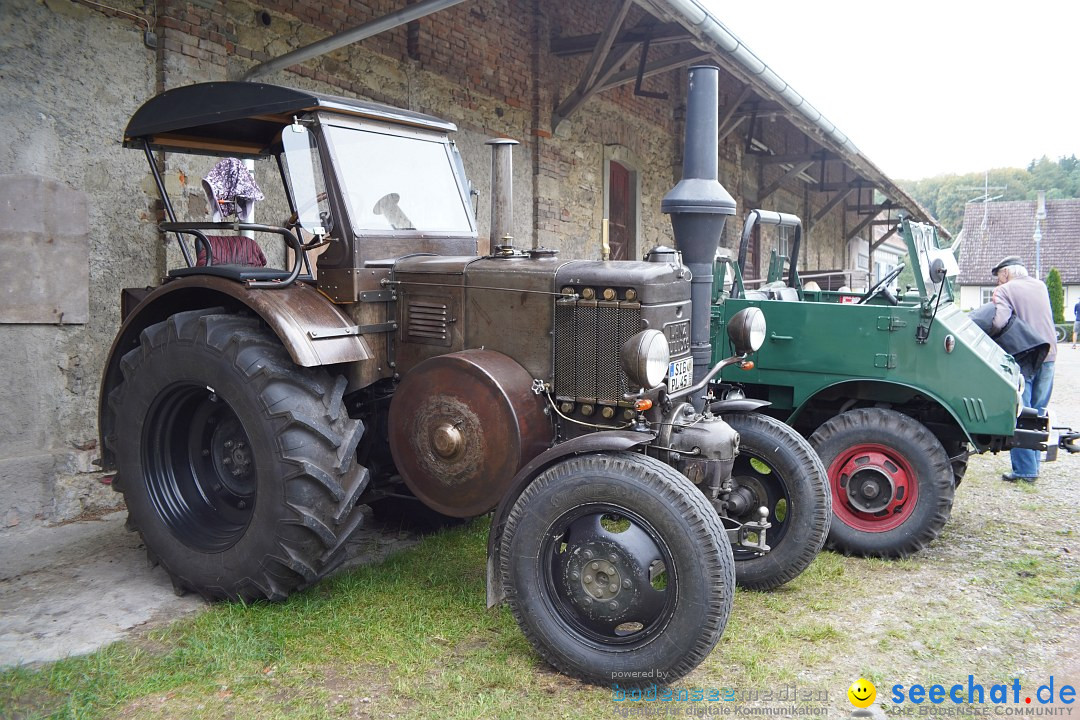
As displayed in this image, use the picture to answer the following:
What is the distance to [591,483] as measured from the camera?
310 cm

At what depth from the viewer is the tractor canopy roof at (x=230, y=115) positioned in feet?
12.5

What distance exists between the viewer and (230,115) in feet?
12.7

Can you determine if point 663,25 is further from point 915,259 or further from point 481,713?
point 481,713

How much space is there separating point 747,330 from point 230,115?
103 inches

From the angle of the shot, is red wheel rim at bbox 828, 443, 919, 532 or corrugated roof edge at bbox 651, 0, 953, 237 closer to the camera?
red wheel rim at bbox 828, 443, 919, 532

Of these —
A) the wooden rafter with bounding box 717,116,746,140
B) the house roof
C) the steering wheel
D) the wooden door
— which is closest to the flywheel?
the steering wheel

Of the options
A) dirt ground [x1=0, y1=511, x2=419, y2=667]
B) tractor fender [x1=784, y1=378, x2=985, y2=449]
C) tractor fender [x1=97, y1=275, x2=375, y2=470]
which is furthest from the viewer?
tractor fender [x1=784, y1=378, x2=985, y2=449]

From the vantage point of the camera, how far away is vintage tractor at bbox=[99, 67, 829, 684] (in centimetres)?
311

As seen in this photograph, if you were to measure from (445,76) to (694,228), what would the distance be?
4.52 metres

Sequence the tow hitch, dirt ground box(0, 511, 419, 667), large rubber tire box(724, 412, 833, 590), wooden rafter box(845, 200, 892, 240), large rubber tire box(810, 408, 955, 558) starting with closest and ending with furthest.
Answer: dirt ground box(0, 511, 419, 667) < large rubber tire box(724, 412, 833, 590) < large rubber tire box(810, 408, 955, 558) < the tow hitch < wooden rafter box(845, 200, 892, 240)

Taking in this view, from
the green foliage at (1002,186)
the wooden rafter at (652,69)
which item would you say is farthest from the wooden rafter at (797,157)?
the green foliage at (1002,186)

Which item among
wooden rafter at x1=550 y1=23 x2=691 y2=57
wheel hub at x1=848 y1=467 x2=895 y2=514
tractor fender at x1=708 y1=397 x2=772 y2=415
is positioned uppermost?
wooden rafter at x1=550 y1=23 x2=691 y2=57

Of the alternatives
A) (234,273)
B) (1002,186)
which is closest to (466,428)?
(234,273)

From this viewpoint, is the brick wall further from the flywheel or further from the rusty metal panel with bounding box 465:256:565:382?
the rusty metal panel with bounding box 465:256:565:382
